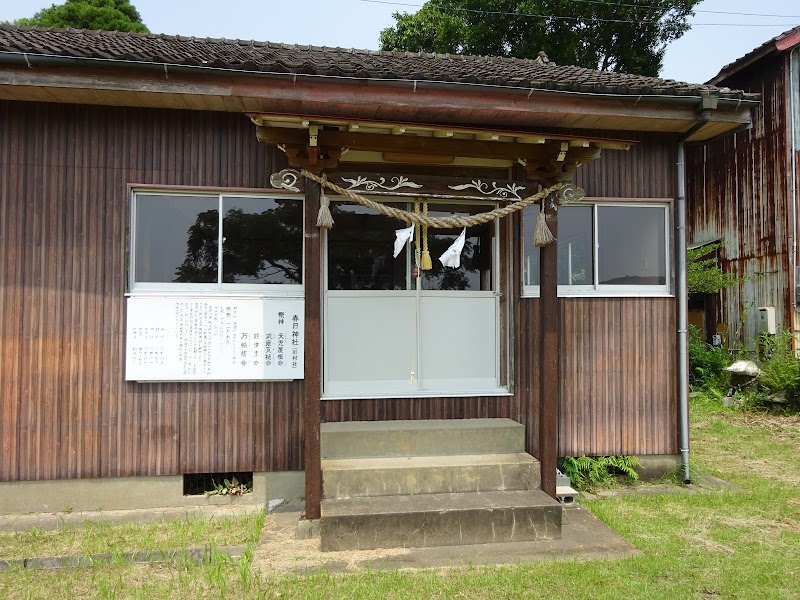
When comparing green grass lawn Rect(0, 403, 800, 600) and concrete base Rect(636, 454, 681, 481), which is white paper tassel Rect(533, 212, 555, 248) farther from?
concrete base Rect(636, 454, 681, 481)

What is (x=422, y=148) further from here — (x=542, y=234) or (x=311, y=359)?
(x=311, y=359)

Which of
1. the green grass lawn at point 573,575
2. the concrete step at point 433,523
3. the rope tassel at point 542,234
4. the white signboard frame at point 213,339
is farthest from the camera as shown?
the white signboard frame at point 213,339

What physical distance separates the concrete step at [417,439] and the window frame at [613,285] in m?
1.54

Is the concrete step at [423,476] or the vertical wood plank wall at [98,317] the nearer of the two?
the concrete step at [423,476]

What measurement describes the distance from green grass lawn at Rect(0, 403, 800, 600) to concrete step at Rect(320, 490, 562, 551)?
43 cm

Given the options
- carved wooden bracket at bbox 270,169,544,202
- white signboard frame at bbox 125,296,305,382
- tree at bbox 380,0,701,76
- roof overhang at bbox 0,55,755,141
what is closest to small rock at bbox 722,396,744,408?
roof overhang at bbox 0,55,755,141

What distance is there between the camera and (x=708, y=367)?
1194 cm

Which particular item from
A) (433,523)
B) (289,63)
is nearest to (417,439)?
(433,523)

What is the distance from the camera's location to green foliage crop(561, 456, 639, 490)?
18.8ft

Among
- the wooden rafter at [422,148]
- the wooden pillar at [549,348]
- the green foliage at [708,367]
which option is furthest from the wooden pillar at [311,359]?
the green foliage at [708,367]

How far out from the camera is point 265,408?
532cm

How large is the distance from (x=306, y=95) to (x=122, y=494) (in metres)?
4.07

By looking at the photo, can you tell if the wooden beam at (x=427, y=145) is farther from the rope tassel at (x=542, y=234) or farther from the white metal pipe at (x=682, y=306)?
the white metal pipe at (x=682, y=306)

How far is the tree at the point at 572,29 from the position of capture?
17.9 metres
